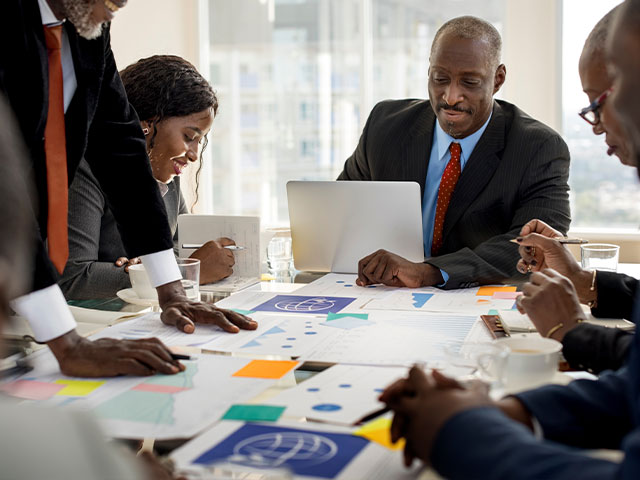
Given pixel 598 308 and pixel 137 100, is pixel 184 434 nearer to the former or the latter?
pixel 598 308

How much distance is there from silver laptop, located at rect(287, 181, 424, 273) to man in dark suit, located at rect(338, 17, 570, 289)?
0.29m

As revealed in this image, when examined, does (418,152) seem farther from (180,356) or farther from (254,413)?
(254,413)

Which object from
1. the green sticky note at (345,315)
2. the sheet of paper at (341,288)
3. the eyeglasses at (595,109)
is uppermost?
the eyeglasses at (595,109)

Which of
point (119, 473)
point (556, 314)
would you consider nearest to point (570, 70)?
point (556, 314)

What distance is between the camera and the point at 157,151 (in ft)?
8.67

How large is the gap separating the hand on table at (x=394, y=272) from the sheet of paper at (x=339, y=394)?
84 centimetres

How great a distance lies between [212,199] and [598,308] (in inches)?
163

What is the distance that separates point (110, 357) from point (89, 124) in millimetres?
699

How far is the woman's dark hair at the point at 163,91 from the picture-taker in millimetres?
2584

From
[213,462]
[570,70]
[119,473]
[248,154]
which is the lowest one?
[213,462]

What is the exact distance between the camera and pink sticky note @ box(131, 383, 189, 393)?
4.18 ft

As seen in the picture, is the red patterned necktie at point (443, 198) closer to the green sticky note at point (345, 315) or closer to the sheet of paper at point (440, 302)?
the sheet of paper at point (440, 302)


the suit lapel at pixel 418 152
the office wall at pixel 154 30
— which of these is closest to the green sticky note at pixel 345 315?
the suit lapel at pixel 418 152

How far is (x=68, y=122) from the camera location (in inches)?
69.2
